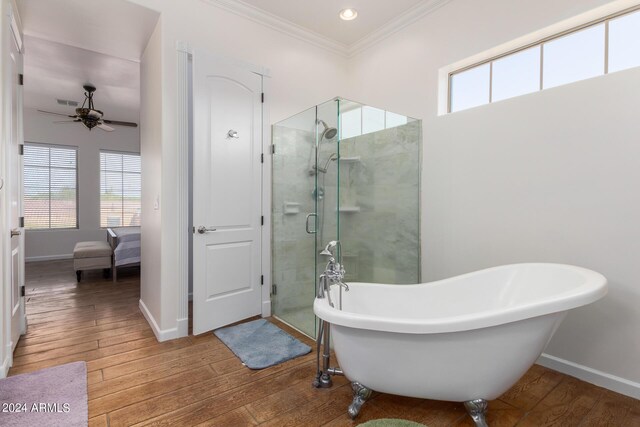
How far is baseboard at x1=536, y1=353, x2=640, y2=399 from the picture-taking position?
1.85 metres

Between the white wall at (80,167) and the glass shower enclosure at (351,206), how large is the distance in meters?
5.23

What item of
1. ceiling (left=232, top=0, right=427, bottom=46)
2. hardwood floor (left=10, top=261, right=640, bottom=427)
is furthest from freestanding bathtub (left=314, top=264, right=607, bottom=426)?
ceiling (left=232, top=0, right=427, bottom=46)

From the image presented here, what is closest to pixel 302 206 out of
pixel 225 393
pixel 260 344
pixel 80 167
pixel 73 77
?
pixel 260 344

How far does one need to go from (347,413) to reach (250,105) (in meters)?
2.55

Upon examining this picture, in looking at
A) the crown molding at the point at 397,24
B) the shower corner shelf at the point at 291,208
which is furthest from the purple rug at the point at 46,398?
the crown molding at the point at 397,24

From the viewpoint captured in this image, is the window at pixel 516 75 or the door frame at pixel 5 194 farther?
the window at pixel 516 75

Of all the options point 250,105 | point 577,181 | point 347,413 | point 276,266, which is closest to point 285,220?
point 276,266

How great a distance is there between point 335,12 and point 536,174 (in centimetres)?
224

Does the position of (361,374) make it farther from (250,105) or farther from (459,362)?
(250,105)

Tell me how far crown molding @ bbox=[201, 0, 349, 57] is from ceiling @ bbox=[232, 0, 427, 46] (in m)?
0.04

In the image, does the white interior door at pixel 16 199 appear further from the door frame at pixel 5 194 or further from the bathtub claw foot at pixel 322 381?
the bathtub claw foot at pixel 322 381

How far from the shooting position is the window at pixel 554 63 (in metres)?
1.99

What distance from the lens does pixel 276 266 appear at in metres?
3.16

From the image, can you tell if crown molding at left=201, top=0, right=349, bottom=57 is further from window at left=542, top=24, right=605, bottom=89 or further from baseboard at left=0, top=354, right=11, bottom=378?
baseboard at left=0, top=354, right=11, bottom=378
